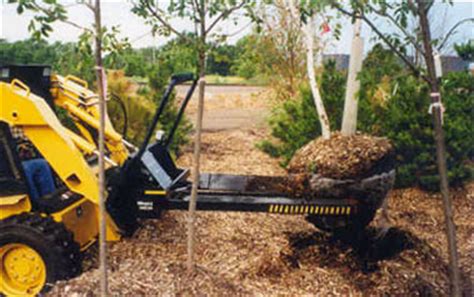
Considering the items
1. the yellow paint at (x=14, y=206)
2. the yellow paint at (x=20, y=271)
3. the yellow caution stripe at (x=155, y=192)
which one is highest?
the yellow caution stripe at (x=155, y=192)

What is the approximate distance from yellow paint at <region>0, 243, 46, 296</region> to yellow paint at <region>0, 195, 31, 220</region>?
36 cm

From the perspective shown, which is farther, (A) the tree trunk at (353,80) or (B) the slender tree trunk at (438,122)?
(A) the tree trunk at (353,80)

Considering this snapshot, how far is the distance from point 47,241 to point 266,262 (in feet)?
6.04

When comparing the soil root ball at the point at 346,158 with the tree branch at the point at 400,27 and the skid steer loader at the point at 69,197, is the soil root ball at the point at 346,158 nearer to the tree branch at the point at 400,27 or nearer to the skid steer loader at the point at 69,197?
the skid steer loader at the point at 69,197

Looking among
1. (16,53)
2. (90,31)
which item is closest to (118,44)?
(90,31)

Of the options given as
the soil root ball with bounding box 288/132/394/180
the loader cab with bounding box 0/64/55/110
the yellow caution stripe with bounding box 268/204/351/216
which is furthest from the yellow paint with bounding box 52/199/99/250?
the soil root ball with bounding box 288/132/394/180

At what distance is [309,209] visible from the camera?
486 cm

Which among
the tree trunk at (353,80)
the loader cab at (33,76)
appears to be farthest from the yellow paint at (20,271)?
the tree trunk at (353,80)

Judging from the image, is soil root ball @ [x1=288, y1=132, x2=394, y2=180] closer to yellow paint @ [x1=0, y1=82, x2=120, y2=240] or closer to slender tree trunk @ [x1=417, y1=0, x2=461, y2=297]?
slender tree trunk @ [x1=417, y1=0, x2=461, y2=297]

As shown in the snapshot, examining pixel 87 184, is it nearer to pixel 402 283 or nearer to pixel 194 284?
pixel 194 284

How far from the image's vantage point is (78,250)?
4.70 metres

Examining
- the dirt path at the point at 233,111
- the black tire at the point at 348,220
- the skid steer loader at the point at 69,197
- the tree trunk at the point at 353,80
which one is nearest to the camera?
the skid steer loader at the point at 69,197

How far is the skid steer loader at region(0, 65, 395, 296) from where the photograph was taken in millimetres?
4582

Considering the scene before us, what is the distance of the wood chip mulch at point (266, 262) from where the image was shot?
4.41m
